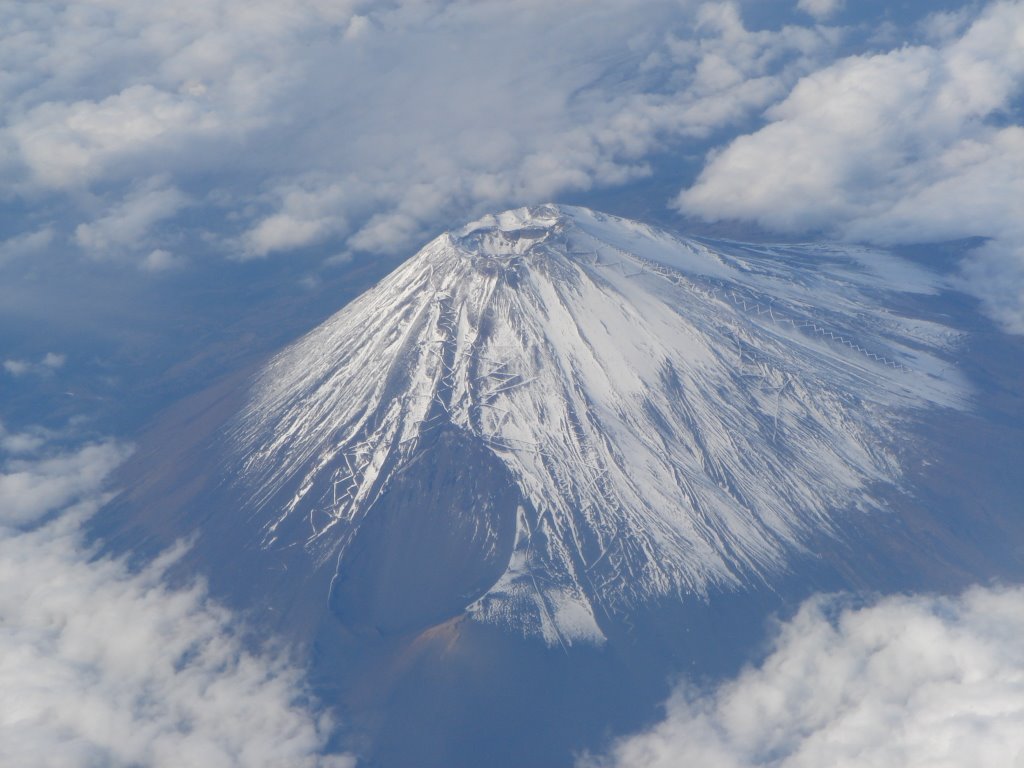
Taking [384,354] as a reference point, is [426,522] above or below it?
below

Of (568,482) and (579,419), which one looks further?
(579,419)

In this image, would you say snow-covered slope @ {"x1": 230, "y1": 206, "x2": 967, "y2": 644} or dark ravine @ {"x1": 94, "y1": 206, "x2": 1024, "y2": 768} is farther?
snow-covered slope @ {"x1": 230, "y1": 206, "x2": 967, "y2": 644}

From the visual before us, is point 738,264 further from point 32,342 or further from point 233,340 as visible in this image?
point 32,342

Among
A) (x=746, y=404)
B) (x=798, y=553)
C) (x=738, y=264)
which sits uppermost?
(x=738, y=264)

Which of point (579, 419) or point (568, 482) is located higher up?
point (579, 419)

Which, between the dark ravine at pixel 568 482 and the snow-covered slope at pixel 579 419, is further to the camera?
the snow-covered slope at pixel 579 419

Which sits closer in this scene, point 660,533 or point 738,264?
point 660,533

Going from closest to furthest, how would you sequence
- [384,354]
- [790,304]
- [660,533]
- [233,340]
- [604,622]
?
[604,622] → [660,533] → [384,354] → [790,304] → [233,340]

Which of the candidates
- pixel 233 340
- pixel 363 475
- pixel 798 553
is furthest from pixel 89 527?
pixel 798 553
